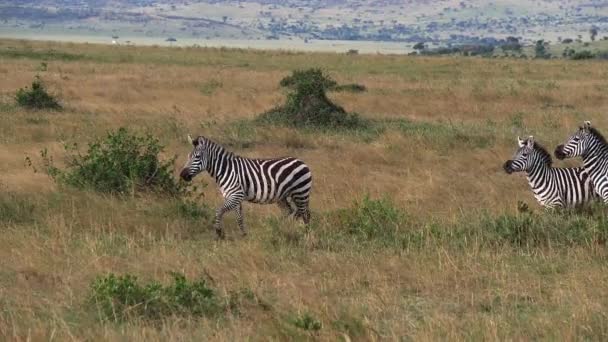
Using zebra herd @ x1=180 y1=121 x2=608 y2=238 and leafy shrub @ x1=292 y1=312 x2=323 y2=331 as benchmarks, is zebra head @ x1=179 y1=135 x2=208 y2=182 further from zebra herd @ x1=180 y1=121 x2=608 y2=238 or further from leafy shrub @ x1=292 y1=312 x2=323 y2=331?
leafy shrub @ x1=292 y1=312 x2=323 y2=331

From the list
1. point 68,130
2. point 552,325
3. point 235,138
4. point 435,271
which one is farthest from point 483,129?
point 552,325

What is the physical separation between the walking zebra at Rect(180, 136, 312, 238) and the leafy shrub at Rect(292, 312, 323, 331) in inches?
190

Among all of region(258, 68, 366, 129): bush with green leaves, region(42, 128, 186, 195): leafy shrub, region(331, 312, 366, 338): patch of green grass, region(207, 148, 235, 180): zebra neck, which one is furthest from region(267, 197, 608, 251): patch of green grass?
region(258, 68, 366, 129): bush with green leaves

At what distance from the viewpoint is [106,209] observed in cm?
959

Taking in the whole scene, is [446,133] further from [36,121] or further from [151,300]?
[151,300]

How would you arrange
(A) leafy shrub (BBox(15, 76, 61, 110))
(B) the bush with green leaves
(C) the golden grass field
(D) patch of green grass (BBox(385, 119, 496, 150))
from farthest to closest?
(A) leafy shrub (BBox(15, 76, 61, 110)) < (B) the bush with green leaves < (D) patch of green grass (BBox(385, 119, 496, 150)) < (C) the golden grass field

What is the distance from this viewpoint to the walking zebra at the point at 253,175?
9.96m

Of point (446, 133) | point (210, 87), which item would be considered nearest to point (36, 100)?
point (210, 87)

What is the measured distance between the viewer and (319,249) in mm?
8164

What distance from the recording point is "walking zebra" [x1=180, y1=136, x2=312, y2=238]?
32.7 feet

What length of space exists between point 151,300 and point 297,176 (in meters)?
4.52

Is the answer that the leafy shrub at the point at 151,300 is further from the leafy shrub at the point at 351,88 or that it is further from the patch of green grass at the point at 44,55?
the patch of green grass at the point at 44,55

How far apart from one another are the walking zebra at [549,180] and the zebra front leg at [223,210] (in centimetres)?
358

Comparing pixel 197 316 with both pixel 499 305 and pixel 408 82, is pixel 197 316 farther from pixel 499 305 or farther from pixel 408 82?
pixel 408 82
